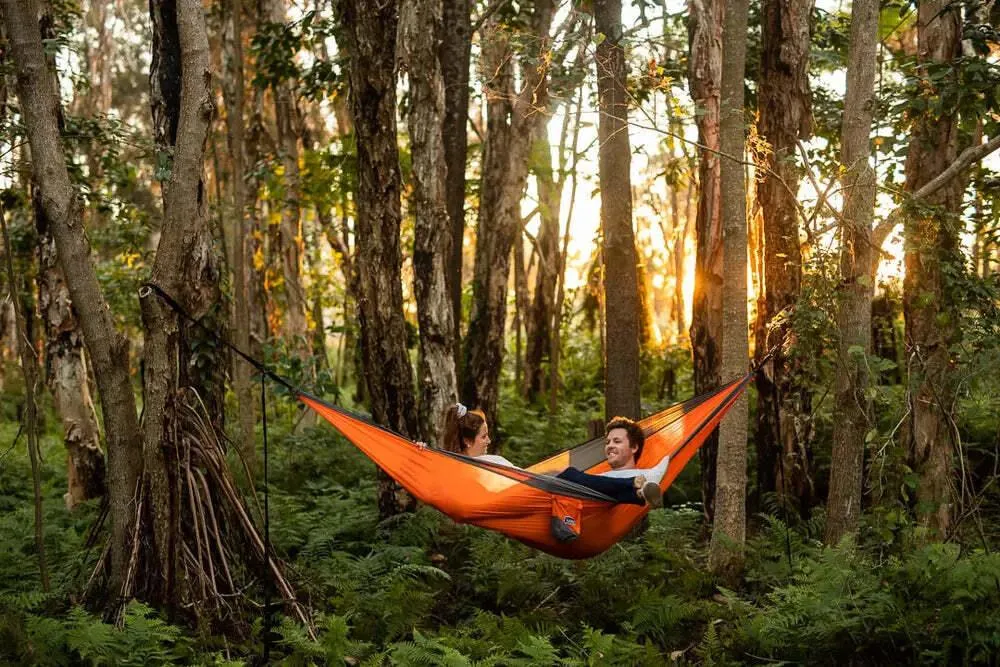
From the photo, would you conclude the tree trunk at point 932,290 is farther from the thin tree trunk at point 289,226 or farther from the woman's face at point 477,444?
the thin tree trunk at point 289,226

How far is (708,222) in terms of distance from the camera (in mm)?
6637

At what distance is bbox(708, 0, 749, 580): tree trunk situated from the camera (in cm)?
462

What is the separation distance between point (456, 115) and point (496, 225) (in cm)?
176

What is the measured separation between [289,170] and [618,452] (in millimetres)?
6700

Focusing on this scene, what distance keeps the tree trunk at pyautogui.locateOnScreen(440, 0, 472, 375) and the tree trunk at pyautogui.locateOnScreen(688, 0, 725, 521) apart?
1527 mm

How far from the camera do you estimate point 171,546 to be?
3795mm

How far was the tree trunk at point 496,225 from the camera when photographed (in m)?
7.55

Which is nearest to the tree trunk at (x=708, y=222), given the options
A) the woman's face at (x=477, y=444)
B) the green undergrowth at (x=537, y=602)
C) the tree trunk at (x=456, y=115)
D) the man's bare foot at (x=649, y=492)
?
the green undergrowth at (x=537, y=602)

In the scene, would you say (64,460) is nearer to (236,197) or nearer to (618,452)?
(236,197)

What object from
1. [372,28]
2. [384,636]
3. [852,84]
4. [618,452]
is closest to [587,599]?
[618,452]

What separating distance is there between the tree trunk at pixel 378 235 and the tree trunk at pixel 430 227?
0.21m

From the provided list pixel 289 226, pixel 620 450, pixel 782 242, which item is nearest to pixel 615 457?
pixel 620 450

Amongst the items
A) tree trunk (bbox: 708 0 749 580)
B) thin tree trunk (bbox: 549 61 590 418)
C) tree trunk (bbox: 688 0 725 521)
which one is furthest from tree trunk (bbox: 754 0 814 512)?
thin tree trunk (bbox: 549 61 590 418)

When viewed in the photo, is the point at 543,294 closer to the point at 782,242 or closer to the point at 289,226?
the point at 289,226
